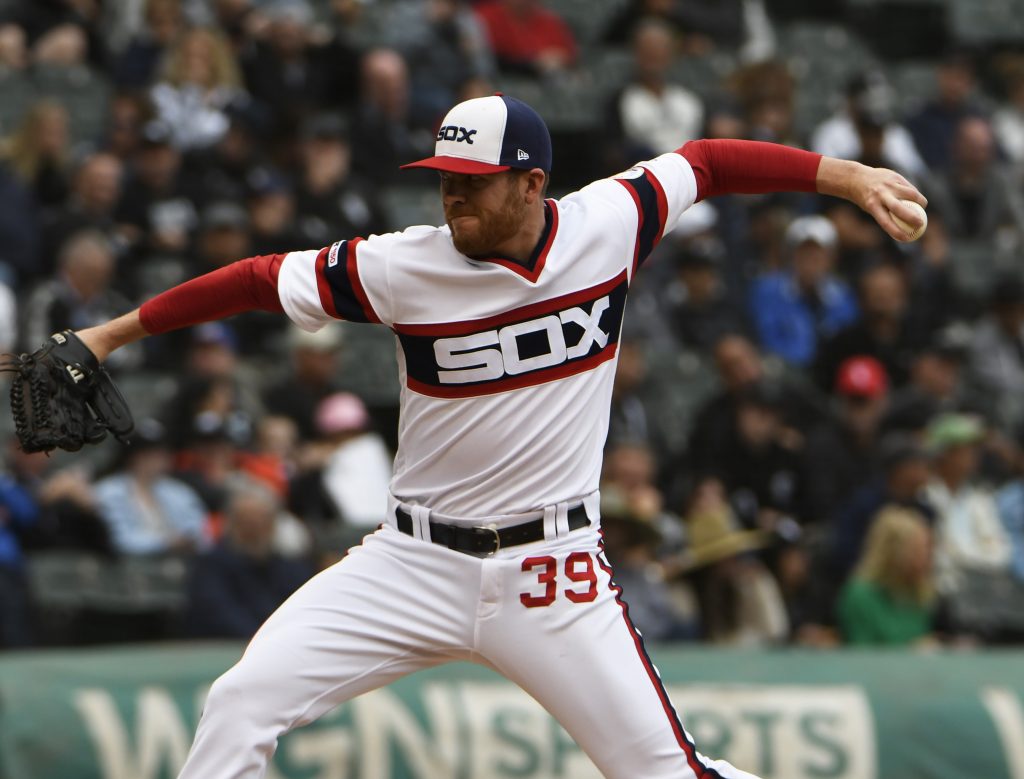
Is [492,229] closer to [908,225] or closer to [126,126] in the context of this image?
[908,225]

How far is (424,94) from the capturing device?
12430 mm

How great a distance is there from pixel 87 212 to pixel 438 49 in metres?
3.39

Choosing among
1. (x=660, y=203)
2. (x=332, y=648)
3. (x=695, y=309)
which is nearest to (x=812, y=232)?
(x=695, y=309)

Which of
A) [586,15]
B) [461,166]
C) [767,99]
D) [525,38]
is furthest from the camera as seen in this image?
[586,15]

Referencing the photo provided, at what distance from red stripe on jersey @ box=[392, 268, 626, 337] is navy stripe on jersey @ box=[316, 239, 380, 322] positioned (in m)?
0.12

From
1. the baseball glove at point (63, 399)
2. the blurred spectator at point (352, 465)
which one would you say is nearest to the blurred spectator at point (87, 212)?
the blurred spectator at point (352, 465)

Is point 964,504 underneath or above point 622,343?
underneath

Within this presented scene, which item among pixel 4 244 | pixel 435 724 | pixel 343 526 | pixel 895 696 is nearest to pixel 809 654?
pixel 895 696

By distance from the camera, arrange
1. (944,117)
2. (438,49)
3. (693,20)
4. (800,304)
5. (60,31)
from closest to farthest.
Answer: (60,31) < (800,304) < (438,49) < (944,117) < (693,20)

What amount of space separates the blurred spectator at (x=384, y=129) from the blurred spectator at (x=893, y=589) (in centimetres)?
441

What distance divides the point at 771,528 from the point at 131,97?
471 centimetres

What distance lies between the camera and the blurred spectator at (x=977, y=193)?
1341cm

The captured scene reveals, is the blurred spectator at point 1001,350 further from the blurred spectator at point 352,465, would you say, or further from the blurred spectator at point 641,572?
the blurred spectator at point 352,465

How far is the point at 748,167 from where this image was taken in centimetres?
513
